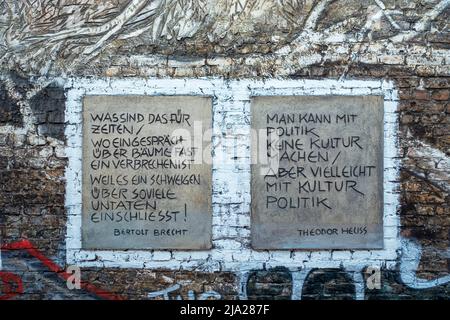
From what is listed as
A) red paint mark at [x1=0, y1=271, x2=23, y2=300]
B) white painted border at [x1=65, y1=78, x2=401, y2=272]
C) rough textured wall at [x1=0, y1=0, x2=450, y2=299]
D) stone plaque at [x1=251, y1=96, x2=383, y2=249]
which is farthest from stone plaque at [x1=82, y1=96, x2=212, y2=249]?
red paint mark at [x1=0, y1=271, x2=23, y2=300]

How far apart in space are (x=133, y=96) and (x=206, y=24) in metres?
0.89

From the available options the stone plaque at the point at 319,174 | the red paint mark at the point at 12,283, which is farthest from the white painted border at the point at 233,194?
the red paint mark at the point at 12,283

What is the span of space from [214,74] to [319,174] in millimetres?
1248

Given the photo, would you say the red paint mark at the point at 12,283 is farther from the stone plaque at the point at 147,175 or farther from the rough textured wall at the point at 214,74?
the stone plaque at the point at 147,175

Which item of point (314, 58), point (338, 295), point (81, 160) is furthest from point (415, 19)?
point (81, 160)

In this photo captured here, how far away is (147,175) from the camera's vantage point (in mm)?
5254

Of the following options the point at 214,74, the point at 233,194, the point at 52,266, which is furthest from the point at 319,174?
the point at 52,266

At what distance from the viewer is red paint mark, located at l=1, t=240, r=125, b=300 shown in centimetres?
528

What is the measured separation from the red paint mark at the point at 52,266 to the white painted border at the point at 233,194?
0.12m

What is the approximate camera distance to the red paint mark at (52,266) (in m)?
5.28

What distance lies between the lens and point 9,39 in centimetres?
534

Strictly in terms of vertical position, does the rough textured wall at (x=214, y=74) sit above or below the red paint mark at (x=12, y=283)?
above

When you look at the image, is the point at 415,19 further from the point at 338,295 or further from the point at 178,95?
the point at 338,295

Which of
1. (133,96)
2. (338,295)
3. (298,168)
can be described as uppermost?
(133,96)
